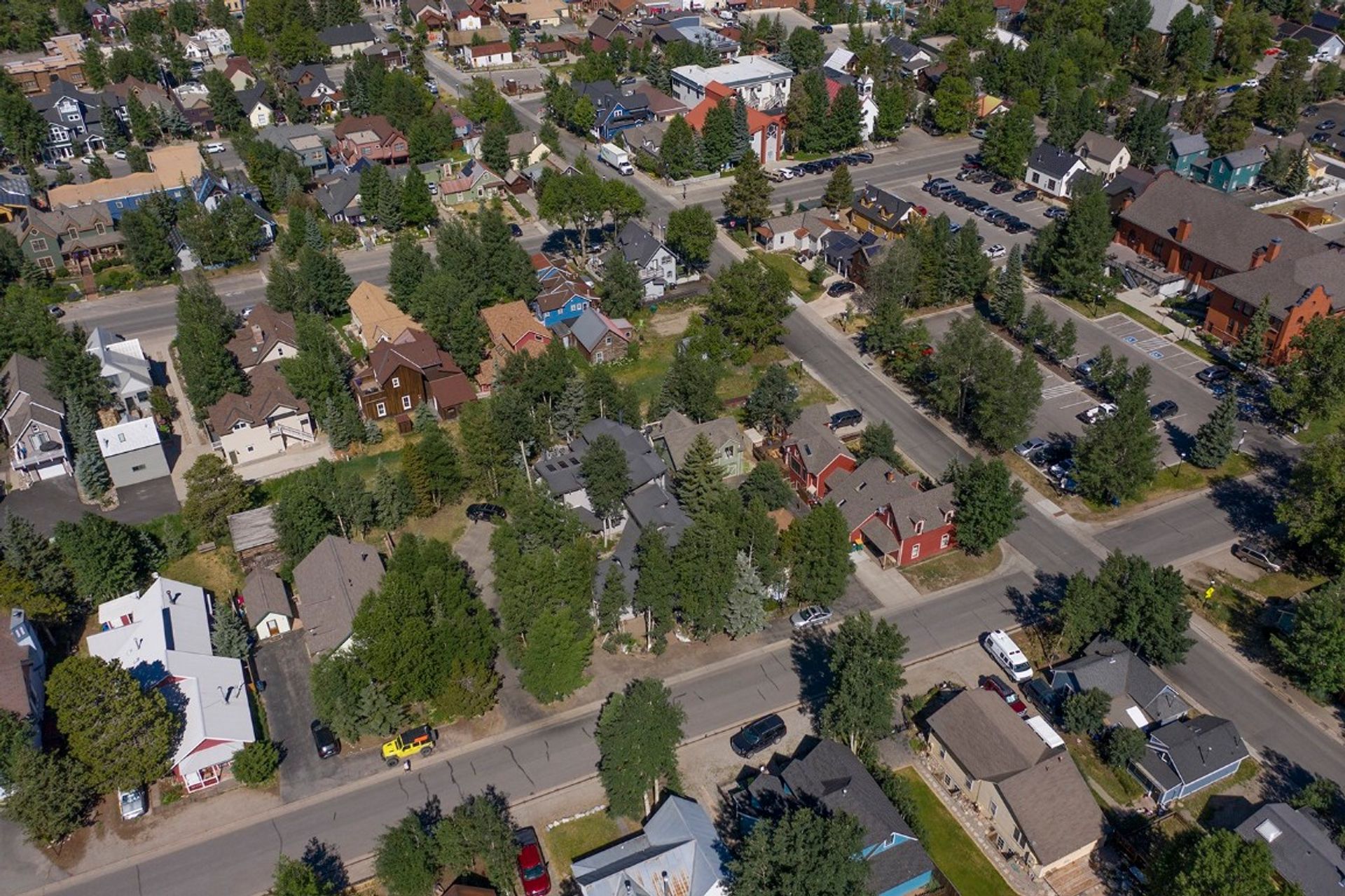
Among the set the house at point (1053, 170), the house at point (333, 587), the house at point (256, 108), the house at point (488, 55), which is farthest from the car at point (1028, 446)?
the house at point (488, 55)

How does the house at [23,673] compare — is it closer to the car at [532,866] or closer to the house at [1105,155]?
the car at [532,866]

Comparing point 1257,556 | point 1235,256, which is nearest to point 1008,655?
point 1257,556

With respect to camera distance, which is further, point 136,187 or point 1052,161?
point 1052,161

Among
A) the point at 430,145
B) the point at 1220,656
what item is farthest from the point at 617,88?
the point at 1220,656

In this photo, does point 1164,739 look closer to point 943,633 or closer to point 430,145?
point 943,633

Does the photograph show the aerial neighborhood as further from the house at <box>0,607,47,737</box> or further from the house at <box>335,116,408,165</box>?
the house at <box>335,116,408,165</box>

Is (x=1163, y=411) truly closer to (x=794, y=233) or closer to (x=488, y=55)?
(x=794, y=233)
